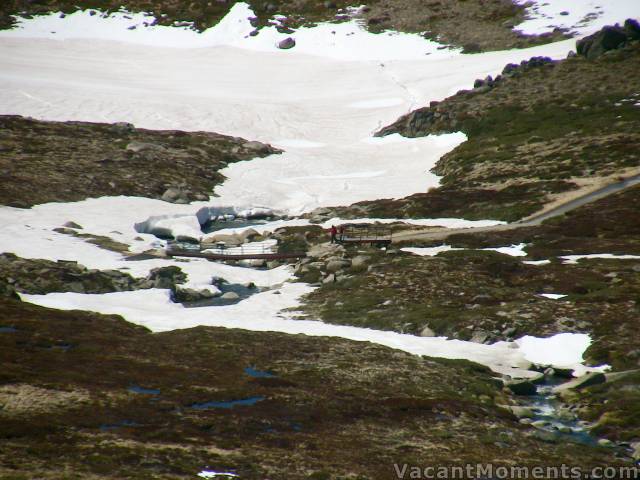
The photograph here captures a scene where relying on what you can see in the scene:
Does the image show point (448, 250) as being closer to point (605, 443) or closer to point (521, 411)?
point (521, 411)

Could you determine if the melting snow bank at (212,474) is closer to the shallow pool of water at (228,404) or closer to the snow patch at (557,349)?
the shallow pool of water at (228,404)

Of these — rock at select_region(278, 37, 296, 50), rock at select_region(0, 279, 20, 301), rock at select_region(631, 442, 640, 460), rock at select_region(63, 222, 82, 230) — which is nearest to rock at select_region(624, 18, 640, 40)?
rock at select_region(278, 37, 296, 50)

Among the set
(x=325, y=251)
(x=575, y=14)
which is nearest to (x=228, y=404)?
(x=325, y=251)

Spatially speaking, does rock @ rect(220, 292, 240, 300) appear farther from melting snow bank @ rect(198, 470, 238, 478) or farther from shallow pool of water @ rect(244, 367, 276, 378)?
melting snow bank @ rect(198, 470, 238, 478)

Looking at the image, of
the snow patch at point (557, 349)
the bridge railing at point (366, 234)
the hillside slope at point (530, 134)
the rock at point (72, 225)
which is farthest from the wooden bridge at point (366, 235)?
the snow patch at point (557, 349)

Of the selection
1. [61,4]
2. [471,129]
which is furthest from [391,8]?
[61,4]
